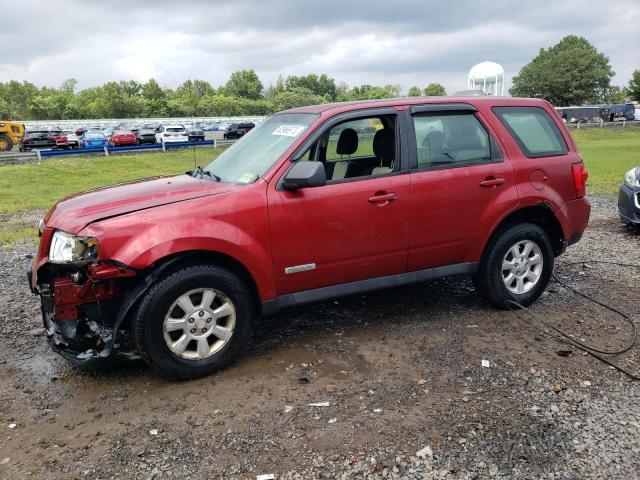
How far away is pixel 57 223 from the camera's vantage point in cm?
373

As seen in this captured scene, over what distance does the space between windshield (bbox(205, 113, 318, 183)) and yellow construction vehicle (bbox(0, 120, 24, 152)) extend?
3328 cm

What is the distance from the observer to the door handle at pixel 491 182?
4.62 metres

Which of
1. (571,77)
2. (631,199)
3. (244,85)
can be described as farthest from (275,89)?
(631,199)

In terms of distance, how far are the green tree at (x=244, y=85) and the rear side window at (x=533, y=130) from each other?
125m

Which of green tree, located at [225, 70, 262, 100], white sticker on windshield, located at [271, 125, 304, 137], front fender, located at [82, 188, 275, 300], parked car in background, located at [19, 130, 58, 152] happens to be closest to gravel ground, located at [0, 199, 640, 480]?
front fender, located at [82, 188, 275, 300]

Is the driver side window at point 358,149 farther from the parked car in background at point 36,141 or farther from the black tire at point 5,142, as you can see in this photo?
the black tire at point 5,142

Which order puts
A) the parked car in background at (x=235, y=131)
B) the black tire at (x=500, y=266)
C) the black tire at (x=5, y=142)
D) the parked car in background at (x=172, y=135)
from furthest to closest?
the parked car in background at (x=235, y=131) < the parked car in background at (x=172, y=135) < the black tire at (x=5, y=142) < the black tire at (x=500, y=266)

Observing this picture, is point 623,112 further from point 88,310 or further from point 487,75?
point 88,310

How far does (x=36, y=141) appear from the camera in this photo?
107 feet

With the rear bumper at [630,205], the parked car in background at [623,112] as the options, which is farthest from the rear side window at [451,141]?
the parked car in background at [623,112]

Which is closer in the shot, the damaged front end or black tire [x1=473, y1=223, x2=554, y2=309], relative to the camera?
the damaged front end

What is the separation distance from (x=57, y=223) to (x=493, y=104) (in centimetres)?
381

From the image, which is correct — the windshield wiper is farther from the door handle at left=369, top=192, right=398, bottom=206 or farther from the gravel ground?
the gravel ground

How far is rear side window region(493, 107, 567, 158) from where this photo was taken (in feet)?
16.1
